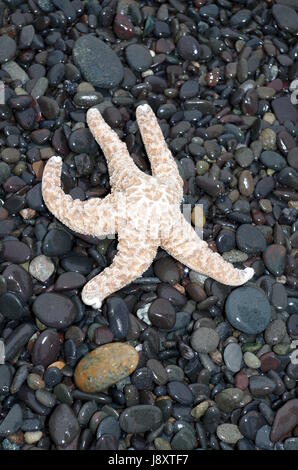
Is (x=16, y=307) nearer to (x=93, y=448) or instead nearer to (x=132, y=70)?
(x=93, y=448)

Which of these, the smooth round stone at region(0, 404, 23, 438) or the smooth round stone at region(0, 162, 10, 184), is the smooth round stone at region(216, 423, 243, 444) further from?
the smooth round stone at region(0, 162, 10, 184)

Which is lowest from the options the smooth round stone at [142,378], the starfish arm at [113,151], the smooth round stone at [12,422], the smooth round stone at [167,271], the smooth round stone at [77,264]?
the smooth round stone at [12,422]

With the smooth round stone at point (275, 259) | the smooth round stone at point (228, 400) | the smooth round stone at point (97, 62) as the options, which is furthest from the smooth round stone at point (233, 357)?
the smooth round stone at point (97, 62)

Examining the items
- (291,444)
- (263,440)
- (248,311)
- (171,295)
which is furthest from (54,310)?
(291,444)

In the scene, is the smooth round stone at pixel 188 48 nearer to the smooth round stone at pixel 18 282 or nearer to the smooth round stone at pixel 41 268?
the smooth round stone at pixel 41 268

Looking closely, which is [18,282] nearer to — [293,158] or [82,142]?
[82,142]

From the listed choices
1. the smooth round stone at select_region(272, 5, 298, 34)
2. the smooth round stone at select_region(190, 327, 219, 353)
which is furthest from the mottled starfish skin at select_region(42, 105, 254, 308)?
the smooth round stone at select_region(272, 5, 298, 34)
